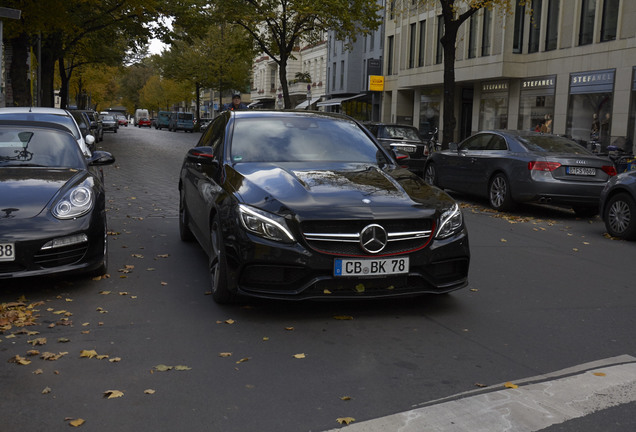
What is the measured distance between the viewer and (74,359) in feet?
14.8

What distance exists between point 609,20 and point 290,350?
2678 centimetres

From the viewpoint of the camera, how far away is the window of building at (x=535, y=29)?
32.3 meters

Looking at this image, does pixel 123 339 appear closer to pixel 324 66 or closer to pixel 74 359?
pixel 74 359

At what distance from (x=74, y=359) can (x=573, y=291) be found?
438cm

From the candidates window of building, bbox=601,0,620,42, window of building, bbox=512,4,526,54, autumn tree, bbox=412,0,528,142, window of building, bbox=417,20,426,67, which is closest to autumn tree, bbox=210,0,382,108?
window of building, bbox=417,20,426,67

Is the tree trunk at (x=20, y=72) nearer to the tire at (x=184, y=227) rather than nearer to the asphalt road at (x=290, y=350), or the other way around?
the tire at (x=184, y=227)

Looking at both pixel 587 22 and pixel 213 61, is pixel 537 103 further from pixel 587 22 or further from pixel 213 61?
pixel 213 61

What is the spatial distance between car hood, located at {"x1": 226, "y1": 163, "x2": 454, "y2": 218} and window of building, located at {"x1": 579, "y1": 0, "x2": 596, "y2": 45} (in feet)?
83.3

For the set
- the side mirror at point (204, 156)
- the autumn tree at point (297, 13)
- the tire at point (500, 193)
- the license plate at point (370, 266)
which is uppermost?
the autumn tree at point (297, 13)

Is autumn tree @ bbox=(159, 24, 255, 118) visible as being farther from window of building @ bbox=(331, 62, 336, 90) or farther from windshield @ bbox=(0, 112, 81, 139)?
windshield @ bbox=(0, 112, 81, 139)

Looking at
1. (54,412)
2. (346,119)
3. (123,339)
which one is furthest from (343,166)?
(54,412)

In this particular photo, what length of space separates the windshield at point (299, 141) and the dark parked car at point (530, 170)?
6.08 m

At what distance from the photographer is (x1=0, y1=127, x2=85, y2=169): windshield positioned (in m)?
7.36

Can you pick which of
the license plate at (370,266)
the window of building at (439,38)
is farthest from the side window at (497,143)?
the window of building at (439,38)
